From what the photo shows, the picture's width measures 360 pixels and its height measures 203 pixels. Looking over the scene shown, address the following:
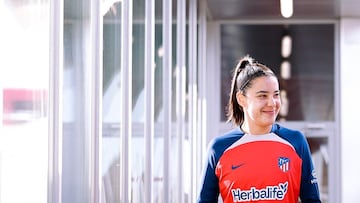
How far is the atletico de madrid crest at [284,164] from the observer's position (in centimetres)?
269

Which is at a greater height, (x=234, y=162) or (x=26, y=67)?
(x=26, y=67)

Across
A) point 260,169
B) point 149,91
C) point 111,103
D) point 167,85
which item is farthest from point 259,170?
point 167,85

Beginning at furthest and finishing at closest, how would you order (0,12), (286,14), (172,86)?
(286,14), (172,86), (0,12)

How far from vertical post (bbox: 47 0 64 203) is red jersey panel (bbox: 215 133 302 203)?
699 mm

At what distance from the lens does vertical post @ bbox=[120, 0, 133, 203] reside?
3.38m

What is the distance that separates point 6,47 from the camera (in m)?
1.87

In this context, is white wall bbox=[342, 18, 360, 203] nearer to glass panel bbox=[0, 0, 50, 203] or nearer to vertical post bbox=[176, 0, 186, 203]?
vertical post bbox=[176, 0, 186, 203]

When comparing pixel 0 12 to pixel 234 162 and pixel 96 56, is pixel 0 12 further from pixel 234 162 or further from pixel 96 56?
pixel 234 162

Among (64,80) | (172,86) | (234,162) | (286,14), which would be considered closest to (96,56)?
(64,80)

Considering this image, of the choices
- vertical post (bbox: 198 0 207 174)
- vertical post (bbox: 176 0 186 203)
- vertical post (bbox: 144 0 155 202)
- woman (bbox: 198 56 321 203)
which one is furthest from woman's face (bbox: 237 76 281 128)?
vertical post (bbox: 198 0 207 174)

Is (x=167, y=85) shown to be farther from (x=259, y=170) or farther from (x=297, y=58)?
(x=297, y=58)

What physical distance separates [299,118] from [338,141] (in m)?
0.48

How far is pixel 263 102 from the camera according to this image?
2.73 metres

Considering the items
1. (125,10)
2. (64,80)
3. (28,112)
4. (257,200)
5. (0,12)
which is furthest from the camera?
(125,10)
